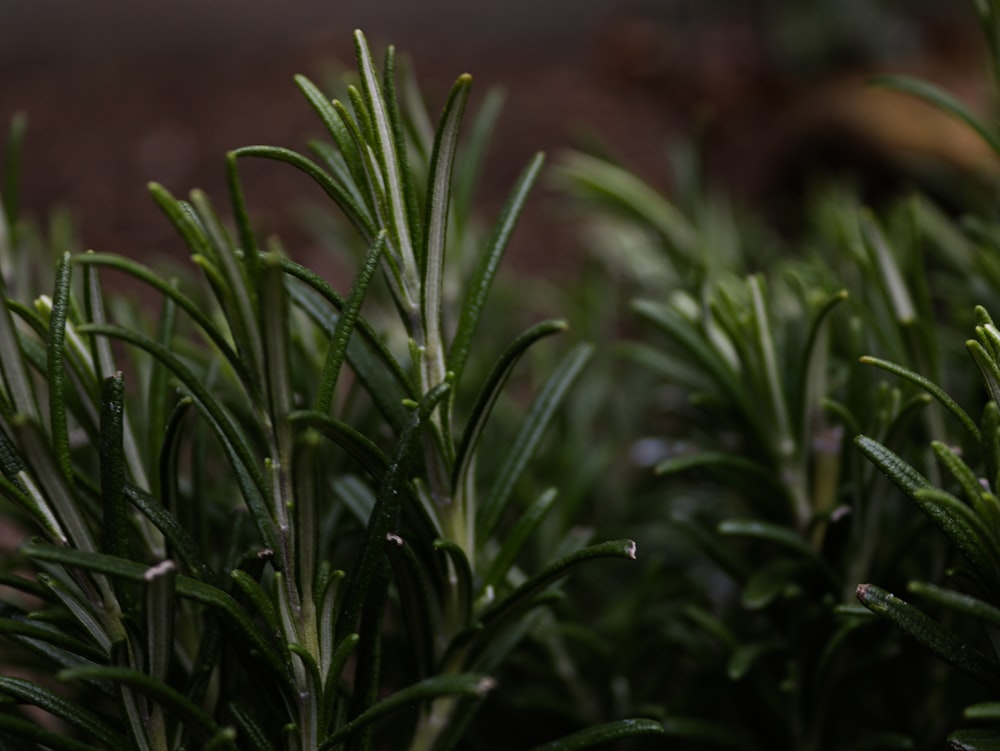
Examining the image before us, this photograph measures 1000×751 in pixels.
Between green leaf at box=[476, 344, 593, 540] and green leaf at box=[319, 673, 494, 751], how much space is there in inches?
6.3

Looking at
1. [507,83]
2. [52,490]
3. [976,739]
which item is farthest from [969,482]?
[507,83]

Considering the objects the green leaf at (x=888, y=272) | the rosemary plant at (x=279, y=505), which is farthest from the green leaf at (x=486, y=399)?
the green leaf at (x=888, y=272)

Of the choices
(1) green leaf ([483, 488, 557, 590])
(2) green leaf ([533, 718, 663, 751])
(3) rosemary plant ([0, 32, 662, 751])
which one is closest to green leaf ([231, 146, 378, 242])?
(3) rosemary plant ([0, 32, 662, 751])

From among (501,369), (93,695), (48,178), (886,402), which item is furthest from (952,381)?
(48,178)

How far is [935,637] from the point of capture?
50cm

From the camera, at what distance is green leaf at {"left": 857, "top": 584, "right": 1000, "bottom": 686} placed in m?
0.49

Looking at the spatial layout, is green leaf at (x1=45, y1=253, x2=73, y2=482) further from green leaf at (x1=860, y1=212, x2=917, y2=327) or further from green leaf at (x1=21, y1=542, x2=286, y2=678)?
green leaf at (x1=860, y1=212, x2=917, y2=327)

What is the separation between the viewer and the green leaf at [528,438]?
645 millimetres

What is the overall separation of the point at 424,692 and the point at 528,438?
9.6 inches

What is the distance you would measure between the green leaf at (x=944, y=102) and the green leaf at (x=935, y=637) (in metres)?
0.41

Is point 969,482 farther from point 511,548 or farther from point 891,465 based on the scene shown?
point 511,548

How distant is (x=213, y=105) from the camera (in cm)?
279

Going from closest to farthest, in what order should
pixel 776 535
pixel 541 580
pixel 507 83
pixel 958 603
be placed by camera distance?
pixel 958 603 → pixel 541 580 → pixel 776 535 → pixel 507 83

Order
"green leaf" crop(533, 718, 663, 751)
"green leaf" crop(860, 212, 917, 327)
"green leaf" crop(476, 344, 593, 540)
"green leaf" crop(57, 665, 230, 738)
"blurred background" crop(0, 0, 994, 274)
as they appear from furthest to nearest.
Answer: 1. "blurred background" crop(0, 0, 994, 274)
2. "green leaf" crop(860, 212, 917, 327)
3. "green leaf" crop(476, 344, 593, 540)
4. "green leaf" crop(533, 718, 663, 751)
5. "green leaf" crop(57, 665, 230, 738)
